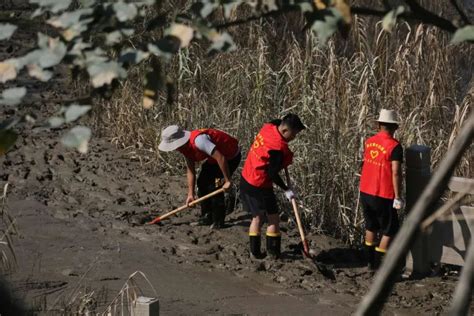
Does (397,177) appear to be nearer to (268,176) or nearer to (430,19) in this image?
(268,176)

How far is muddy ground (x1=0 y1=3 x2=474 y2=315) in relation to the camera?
6.82 meters

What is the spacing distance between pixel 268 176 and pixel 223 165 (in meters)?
0.54

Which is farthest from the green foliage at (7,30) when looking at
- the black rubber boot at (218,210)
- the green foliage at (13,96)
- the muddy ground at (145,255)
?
the black rubber boot at (218,210)

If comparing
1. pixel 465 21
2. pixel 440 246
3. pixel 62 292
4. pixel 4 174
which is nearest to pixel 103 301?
pixel 62 292

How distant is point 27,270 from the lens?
23.6 ft

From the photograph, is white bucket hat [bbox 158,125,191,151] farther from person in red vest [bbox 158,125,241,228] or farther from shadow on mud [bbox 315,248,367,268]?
shadow on mud [bbox 315,248,367,268]

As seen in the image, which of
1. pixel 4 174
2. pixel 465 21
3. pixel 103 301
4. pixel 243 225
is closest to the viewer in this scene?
pixel 465 21

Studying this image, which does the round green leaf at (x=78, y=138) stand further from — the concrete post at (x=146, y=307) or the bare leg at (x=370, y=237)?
the bare leg at (x=370, y=237)

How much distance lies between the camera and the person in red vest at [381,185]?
23.5ft

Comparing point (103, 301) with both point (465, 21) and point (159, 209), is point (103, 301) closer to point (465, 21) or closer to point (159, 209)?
point (159, 209)

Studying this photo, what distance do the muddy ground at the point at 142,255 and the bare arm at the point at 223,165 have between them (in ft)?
1.56

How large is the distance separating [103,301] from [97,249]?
1407mm

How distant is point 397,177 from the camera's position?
7.16m

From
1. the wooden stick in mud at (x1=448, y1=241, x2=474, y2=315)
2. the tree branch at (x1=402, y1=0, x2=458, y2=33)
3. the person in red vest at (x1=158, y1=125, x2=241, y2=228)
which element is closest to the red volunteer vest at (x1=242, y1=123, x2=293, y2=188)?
the person in red vest at (x1=158, y1=125, x2=241, y2=228)
